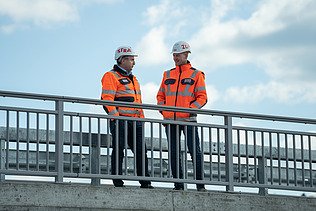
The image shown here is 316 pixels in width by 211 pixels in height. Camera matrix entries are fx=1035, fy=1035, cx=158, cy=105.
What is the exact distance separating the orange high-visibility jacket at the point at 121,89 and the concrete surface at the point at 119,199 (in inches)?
52.5

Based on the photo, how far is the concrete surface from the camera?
13.6 meters

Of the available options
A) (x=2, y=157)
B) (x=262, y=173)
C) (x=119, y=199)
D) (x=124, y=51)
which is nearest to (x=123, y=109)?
(x=124, y=51)

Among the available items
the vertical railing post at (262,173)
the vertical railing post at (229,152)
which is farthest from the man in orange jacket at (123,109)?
the vertical railing post at (262,173)

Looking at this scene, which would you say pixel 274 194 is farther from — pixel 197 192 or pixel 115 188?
pixel 115 188

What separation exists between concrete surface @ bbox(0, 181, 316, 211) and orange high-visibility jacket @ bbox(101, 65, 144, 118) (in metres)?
1.33

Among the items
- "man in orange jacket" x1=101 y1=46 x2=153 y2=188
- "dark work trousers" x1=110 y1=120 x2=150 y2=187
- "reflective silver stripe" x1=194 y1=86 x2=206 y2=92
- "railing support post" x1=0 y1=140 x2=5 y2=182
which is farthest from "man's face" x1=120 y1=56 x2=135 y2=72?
"railing support post" x1=0 y1=140 x2=5 y2=182

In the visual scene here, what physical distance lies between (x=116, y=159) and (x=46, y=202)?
1.37 meters

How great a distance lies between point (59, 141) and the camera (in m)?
14.2

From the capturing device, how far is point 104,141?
14.9 meters

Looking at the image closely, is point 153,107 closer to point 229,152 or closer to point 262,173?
point 229,152

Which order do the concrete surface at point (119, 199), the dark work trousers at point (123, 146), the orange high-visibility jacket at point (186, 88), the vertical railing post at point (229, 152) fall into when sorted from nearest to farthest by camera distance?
the concrete surface at point (119, 199), the dark work trousers at point (123, 146), the vertical railing post at point (229, 152), the orange high-visibility jacket at point (186, 88)

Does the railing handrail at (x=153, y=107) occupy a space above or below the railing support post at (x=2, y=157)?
above

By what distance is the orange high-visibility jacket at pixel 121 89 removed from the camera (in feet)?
50.1

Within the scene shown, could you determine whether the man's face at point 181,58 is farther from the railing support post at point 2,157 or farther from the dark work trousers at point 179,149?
Answer: the railing support post at point 2,157
